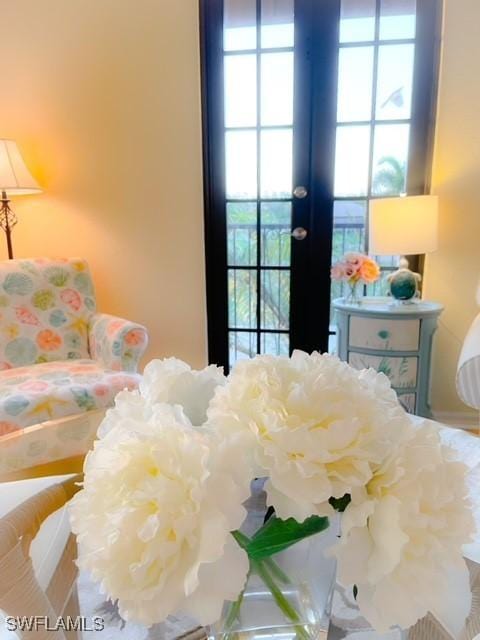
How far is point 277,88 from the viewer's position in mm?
2168

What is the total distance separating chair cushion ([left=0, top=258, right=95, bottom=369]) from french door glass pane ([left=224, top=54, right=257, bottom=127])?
1119 mm

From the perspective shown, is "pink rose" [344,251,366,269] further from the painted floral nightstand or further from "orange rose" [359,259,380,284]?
the painted floral nightstand

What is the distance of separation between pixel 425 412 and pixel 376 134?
138 centimetres

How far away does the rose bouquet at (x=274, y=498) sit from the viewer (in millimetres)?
317

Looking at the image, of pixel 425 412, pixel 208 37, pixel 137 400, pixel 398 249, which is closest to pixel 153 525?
pixel 137 400

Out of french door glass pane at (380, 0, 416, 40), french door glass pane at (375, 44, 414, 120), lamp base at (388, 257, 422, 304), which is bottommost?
lamp base at (388, 257, 422, 304)

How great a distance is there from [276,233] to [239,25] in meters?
1.05

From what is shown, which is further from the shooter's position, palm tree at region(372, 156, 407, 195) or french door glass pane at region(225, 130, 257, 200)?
french door glass pane at region(225, 130, 257, 200)

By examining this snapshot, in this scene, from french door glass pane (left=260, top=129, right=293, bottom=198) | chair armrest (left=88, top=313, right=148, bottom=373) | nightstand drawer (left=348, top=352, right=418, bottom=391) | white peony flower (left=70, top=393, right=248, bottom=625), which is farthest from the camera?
french door glass pane (left=260, top=129, right=293, bottom=198)

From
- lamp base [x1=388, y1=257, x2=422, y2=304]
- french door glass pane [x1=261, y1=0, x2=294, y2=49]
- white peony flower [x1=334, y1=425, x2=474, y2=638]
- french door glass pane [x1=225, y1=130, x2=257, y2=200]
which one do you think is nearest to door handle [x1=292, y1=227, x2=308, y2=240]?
french door glass pane [x1=225, y1=130, x2=257, y2=200]

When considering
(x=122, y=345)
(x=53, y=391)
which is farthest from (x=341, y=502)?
(x=122, y=345)

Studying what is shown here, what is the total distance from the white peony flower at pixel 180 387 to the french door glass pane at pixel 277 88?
2050 millimetres

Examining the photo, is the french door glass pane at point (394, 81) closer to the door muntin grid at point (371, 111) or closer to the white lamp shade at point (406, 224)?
the door muntin grid at point (371, 111)

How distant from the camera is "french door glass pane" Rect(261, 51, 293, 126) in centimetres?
214
